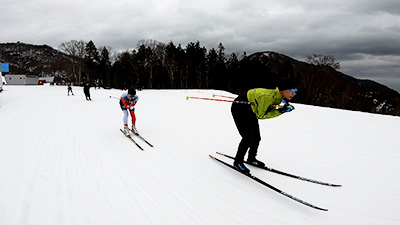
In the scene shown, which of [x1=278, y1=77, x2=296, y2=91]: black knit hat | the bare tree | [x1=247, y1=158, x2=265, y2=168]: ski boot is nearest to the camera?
[x1=278, y1=77, x2=296, y2=91]: black knit hat

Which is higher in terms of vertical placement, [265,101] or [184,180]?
[265,101]

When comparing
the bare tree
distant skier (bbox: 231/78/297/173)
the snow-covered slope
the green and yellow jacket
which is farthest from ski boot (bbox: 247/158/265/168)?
the bare tree

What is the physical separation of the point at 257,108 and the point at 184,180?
73.6 inches

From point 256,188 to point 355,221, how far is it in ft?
4.50

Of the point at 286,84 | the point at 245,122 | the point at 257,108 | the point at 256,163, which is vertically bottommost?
the point at 256,163

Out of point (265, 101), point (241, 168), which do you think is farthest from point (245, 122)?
point (241, 168)

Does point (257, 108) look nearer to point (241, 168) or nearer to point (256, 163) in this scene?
point (241, 168)

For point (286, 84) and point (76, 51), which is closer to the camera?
point (286, 84)

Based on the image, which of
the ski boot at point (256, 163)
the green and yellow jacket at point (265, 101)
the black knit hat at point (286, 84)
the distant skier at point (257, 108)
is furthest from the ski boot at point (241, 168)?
the black knit hat at point (286, 84)

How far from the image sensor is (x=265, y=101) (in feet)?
11.3

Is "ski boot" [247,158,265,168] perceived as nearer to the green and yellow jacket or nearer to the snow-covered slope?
the snow-covered slope

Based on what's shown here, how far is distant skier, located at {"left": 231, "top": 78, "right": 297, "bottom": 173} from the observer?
345 centimetres

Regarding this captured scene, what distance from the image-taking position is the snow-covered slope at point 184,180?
2.74 m

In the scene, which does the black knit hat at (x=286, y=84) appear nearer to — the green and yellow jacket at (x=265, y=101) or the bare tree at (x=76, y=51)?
the green and yellow jacket at (x=265, y=101)
